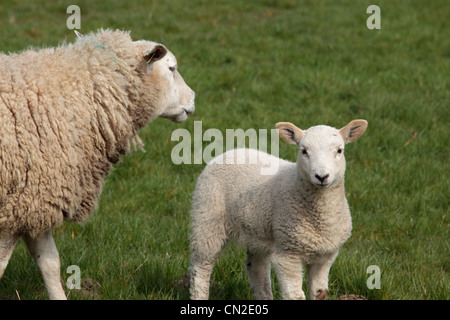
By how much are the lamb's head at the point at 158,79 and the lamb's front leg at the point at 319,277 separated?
1307mm

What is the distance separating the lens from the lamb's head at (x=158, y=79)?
3.53 metres

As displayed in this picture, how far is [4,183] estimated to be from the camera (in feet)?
10.2

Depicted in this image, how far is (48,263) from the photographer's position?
11.4ft

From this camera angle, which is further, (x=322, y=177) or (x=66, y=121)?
(x=66, y=121)

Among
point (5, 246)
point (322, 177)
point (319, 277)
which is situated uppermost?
Answer: point (322, 177)

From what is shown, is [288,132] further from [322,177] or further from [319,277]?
[319,277]

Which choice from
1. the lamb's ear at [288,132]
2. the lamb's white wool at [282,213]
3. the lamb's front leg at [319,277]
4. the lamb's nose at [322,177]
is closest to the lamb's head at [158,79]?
the lamb's white wool at [282,213]

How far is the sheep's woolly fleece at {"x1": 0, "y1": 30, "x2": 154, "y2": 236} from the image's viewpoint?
3150mm

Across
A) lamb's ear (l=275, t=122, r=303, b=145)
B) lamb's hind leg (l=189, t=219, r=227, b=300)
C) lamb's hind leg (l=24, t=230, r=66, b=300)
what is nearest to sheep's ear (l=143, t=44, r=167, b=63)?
lamb's ear (l=275, t=122, r=303, b=145)

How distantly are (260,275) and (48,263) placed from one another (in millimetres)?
1324

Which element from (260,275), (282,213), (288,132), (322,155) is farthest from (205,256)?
(322,155)

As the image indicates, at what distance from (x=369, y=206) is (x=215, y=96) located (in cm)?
283

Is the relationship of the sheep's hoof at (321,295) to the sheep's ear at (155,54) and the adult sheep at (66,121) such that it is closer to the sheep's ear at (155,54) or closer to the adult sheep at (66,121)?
the adult sheep at (66,121)
